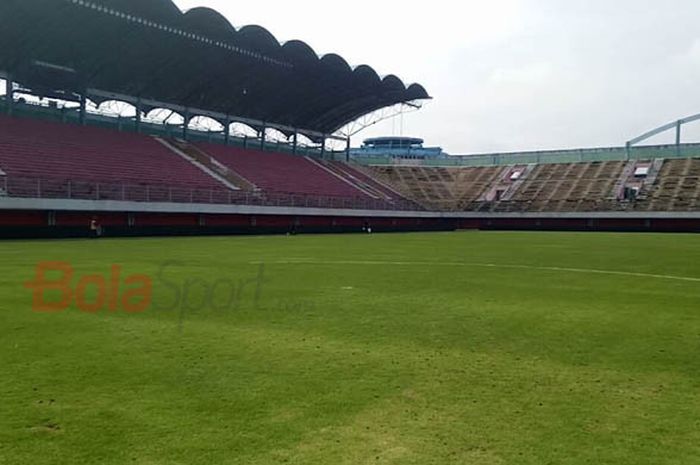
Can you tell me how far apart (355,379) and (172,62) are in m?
46.7

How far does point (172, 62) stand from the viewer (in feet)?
158

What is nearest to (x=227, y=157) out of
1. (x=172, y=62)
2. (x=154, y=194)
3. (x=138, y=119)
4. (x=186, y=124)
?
(x=186, y=124)

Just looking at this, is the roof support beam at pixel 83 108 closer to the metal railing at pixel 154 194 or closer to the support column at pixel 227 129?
the metal railing at pixel 154 194

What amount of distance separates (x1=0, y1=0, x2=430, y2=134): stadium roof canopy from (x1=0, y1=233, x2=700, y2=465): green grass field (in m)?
34.1

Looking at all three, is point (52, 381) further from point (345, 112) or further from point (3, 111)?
point (345, 112)

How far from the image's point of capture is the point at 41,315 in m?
9.15

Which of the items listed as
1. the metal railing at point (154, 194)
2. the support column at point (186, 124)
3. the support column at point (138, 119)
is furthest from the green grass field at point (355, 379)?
the support column at point (186, 124)

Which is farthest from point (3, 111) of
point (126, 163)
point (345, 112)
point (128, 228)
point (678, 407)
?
point (678, 407)

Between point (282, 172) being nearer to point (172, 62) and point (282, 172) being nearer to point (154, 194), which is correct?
point (172, 62)

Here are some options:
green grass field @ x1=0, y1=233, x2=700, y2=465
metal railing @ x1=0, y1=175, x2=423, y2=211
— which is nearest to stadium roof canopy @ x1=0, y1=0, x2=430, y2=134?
metal railing @ x1=0, y1=175, x2=423, y2=211

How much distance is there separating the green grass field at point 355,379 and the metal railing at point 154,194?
23189 mm

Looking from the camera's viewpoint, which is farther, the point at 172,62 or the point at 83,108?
the point at 172,62

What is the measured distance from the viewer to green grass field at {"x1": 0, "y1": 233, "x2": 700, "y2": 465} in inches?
170

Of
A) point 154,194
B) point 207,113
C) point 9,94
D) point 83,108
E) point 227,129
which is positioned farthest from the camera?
point 227,129
